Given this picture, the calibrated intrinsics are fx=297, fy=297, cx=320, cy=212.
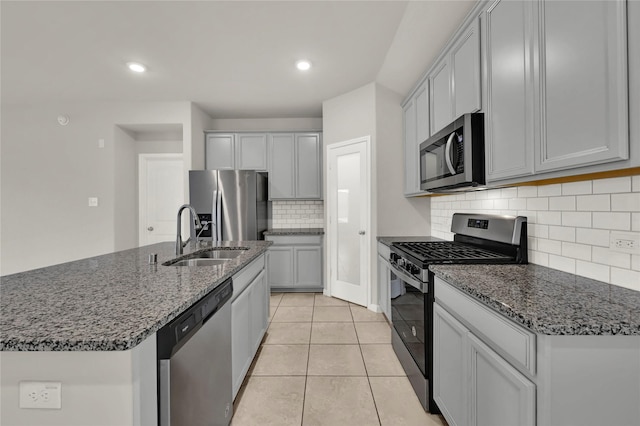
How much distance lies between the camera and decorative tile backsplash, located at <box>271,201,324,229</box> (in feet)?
16.3

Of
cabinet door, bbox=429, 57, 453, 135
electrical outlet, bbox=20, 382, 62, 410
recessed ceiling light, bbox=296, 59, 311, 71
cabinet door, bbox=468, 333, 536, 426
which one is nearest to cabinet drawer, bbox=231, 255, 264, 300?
electrical outlet, bbox=20, 382, 62, 410

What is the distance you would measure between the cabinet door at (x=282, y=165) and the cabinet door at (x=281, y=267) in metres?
0.90

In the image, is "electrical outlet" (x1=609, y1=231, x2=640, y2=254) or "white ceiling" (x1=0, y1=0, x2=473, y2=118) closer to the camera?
"electrical outlet" (x1=609, y1=231, x2=640, y2=254)

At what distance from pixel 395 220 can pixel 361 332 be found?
138 centimetres

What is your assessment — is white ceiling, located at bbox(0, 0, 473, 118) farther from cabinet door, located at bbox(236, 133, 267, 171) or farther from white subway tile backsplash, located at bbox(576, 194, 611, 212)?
white subway tile backsplash, located at bbox(576, 194, 611, 212)

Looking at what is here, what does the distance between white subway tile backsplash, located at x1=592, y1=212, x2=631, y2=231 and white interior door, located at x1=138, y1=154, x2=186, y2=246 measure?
4.95 metres

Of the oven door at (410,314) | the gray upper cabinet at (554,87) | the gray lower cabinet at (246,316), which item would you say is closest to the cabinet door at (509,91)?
the gray upper cabinet at (554,87)

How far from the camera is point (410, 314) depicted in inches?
80.9

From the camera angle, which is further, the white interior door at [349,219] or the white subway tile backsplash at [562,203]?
the white interior door at [349,219]

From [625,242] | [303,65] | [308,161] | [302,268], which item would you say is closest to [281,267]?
[302,268]

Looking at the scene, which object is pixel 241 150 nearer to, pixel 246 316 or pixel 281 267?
pixel 281 267

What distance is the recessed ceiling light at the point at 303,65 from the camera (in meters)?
3.13

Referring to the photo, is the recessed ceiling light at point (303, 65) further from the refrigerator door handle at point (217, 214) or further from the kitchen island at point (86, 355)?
the kitchen island at point (86, 355)

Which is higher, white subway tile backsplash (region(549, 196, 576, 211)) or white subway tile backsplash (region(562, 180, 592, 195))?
white subway tile backsplash (region(562, 180, 592, 195))
